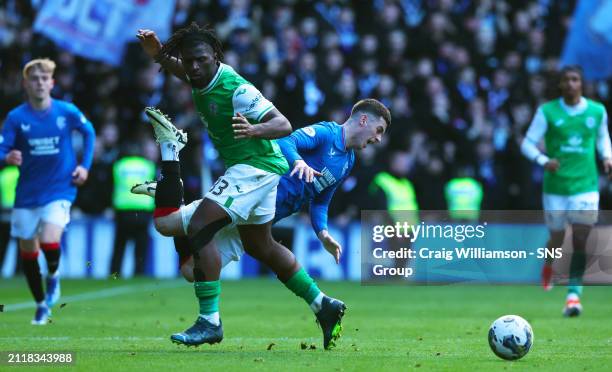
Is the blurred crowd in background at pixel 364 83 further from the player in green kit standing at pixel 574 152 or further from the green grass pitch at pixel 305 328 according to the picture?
the player in green kit standing at pixel 574 152

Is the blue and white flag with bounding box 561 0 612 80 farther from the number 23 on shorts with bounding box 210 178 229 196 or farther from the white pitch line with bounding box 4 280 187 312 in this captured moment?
the number 23 on shorts with bounding box 210 178 229 196

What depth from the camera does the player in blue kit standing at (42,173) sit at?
1164 cm

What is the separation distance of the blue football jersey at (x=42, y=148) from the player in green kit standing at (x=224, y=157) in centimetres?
354

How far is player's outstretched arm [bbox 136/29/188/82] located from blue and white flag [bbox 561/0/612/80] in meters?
10.4

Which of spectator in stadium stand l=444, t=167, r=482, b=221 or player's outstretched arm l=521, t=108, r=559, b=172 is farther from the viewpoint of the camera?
spectator in stadium stand l=444, t=167, r=482, b=221

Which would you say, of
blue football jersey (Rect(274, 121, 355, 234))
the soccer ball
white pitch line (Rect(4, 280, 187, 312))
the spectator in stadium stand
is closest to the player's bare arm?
blue football jersey (Rect(274, 121, 355, 234))

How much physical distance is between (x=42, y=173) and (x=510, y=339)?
18.4 ft

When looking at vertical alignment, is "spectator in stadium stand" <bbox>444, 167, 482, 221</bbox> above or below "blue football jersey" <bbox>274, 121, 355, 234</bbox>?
below

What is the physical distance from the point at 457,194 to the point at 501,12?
424cm

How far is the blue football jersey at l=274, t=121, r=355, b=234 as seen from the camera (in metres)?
8.92

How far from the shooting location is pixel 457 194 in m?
18.5

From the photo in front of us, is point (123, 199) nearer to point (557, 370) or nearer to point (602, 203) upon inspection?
point (602, 203)

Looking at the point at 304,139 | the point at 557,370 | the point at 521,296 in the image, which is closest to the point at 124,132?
the point at 521,296

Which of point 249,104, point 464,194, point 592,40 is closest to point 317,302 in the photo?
point 249,104
